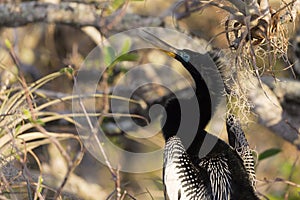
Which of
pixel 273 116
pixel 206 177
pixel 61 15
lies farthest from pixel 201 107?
pixel 61 15

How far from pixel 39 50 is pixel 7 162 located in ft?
8.13

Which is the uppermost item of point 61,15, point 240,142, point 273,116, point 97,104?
point 61,15

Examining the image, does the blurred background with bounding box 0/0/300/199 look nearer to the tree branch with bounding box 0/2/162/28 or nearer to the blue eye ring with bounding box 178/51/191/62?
the tree branch with bounding box 0/2/162/28

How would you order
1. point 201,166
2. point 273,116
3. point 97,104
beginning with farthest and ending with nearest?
point 97,104 → point 273,116 → point 201,166

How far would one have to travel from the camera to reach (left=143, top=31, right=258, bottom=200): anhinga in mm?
2637

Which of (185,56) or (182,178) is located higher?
(185,56)

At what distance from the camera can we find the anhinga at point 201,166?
264cm

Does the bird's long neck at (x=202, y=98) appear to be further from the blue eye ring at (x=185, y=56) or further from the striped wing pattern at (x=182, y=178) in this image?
the striped wing pattern at (x=182, y=178)

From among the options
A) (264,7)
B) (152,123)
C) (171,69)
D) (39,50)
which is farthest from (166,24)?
(264,7)

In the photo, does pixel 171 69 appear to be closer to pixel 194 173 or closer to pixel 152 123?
pixel 152 123

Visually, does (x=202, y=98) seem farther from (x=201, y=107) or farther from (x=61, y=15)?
(x=61, y=15)

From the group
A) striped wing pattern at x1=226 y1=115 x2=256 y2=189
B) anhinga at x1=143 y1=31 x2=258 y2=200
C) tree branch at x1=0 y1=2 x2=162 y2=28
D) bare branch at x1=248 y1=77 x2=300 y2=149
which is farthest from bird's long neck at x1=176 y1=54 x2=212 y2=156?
tree branch at x1=0 y1=2 x2=162 y2=28

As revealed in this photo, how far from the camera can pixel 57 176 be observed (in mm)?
3723

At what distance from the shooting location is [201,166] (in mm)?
2750
